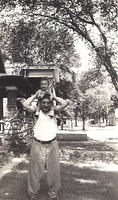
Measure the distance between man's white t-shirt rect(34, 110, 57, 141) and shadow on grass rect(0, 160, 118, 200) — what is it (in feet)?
3.33

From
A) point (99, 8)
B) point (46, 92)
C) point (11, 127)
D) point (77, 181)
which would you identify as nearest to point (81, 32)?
point (99, 8)

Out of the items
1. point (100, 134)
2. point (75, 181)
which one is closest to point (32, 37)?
point (75, 181)

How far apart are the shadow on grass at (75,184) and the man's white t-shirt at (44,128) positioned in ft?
→ 3.33

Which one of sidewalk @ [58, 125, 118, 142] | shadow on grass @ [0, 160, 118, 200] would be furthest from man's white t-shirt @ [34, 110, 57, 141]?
sidewalk @ [58, 125, 118, 142]

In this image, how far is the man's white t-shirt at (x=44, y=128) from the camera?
683 centimetres

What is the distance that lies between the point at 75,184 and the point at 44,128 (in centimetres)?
213

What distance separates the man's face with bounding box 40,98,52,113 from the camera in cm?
698

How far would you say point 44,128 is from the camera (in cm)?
684

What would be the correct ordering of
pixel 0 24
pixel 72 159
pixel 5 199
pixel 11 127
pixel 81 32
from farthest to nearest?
pixel 0 24 → pixel 81 32 → pixel 11 127 → pixel 72 159 → pixel 5 199

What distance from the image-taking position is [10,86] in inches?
703

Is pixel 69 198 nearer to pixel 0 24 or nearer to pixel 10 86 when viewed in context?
pixel 10 86

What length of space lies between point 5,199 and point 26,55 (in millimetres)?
Answer: 12977

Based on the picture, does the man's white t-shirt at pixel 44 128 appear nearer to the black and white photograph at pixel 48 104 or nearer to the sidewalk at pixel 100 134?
the black and white photograph at pixel 48 104

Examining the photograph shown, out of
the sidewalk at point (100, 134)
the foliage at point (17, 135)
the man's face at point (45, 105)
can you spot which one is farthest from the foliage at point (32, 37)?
the man's face at point (45, 105)
